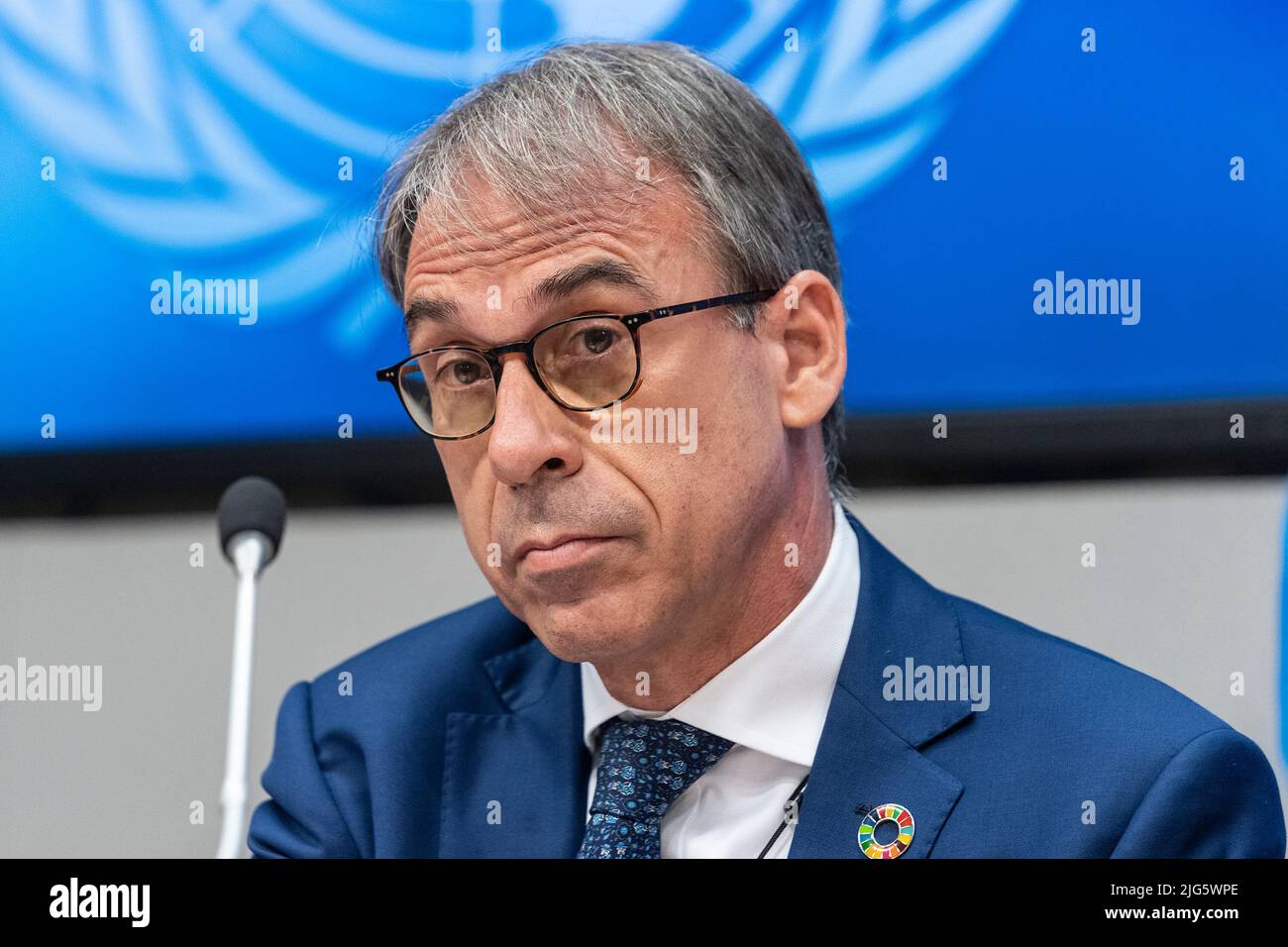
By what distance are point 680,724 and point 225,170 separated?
1122mm

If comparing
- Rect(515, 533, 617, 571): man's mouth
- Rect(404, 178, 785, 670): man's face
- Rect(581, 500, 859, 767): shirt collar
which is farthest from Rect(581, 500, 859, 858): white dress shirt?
Rect(515, 533, 617, 571): man's mouth

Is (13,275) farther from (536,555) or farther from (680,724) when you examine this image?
(680,724)

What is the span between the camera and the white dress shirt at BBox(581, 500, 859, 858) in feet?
4.89

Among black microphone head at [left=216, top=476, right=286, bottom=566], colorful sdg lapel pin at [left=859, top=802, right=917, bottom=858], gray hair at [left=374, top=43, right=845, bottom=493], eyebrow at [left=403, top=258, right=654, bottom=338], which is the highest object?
gray hair at [left=374, top=43, right=845, bottom=493]

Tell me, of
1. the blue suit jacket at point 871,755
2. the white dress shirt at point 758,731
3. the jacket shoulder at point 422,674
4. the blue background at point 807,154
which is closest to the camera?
the blue suit jacket at point 871,755

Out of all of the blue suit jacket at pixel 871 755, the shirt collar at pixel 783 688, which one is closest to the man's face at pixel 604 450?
the shirt collar at pixel 783 688

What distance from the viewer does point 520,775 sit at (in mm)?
1590

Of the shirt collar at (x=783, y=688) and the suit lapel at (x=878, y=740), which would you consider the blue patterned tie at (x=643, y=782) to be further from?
the suit lapel at (x=878, y=740)

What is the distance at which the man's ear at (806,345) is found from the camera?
1.54 metres

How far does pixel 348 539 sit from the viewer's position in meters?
2.03

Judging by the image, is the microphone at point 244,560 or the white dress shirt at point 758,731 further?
the white dress shirt at point 758,731

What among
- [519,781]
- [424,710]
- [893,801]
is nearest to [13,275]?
[424,710]

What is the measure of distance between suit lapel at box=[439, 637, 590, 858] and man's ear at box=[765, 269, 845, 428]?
17.8 inches

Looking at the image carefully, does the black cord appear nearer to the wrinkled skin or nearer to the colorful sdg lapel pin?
the colorful sdg lapel pin
